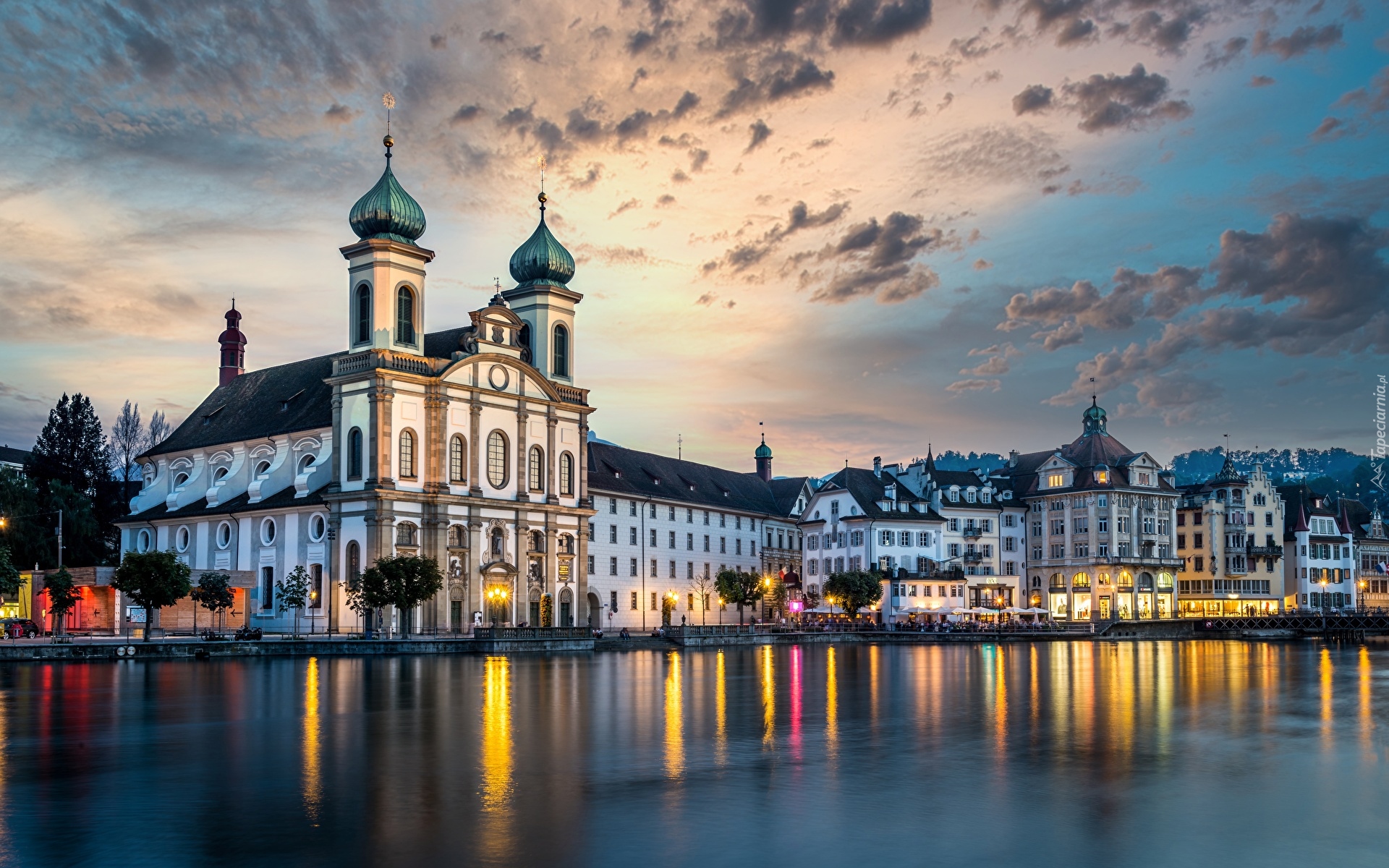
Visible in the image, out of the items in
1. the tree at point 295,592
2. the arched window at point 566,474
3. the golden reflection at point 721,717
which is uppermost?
the arched window at point 566,474

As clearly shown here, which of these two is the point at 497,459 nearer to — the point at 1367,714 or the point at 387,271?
the point at 387,271

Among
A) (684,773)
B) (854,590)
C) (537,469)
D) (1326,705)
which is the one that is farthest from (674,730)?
(854,590)

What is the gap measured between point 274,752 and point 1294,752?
67.9ft

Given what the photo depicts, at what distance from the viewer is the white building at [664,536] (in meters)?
99.9

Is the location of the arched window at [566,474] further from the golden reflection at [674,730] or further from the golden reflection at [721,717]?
the golden reflection at [674,730]

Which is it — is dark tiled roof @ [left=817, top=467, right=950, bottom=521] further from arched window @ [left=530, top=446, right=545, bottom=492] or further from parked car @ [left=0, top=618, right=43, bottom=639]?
parked car @ [left=0, top=618, right=43, bottom=639]

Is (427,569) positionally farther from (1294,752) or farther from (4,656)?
(1294,752)

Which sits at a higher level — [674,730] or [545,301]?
[545,301]

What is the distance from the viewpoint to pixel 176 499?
9656 centimetres

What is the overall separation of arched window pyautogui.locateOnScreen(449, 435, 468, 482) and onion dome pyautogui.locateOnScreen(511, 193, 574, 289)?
15767mm

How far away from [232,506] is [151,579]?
64.7ft

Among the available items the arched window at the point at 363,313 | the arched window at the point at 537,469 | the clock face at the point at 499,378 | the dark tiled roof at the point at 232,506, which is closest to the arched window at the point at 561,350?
the arched window at the point at 537,469

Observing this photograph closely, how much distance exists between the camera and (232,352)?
4437 inches

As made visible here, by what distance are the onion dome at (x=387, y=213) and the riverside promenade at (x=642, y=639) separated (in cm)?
2458
